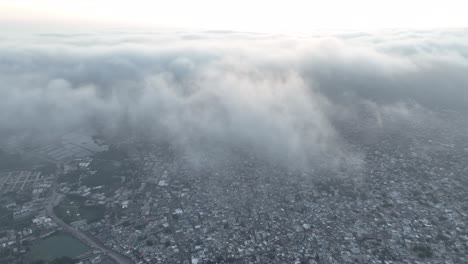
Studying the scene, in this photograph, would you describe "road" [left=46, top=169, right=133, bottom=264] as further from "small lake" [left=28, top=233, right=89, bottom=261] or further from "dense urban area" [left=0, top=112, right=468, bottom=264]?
"small lake" [left=28, top=233, right=89, bottom=261]

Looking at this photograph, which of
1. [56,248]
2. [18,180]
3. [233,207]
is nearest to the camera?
[56,248]

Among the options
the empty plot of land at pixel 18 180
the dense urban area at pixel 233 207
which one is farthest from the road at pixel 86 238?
the empty plot of land at pixel 18 180

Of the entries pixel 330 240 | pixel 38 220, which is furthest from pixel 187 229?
pixel 38 220

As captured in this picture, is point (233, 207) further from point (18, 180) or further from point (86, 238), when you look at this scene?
point (18, 180)

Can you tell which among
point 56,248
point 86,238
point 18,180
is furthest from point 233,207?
point 18,180

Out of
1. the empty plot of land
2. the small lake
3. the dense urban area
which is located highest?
the dense urban area

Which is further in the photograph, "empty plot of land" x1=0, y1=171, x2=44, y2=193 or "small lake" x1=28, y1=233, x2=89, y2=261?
"empty plot of land" x1=0, y1=171, x2=44, y2=193

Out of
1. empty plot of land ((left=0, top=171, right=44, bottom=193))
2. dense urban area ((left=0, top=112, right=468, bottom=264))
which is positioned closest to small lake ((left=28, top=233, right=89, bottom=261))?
dense urban area ((left=0, top=112, right=468, bottom=264))

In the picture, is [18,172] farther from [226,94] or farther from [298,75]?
[298,75]
